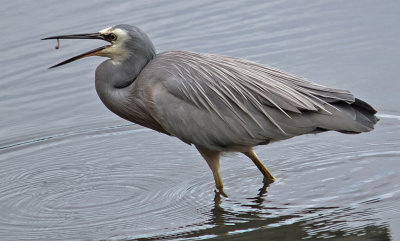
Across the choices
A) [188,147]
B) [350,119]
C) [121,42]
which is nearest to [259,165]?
[350,119]

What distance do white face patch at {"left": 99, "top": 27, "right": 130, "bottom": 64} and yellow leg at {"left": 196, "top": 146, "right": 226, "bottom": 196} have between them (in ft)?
3.27

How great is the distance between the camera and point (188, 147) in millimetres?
8289

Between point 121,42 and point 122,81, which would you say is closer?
point 121,42

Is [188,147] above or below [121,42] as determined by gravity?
below

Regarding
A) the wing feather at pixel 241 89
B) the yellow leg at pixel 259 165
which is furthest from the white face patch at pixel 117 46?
the yellow leg at pixel 259 165

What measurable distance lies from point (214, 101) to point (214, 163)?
1.71 ft

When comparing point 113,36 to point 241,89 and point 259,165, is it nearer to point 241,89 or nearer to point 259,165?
point 241,89

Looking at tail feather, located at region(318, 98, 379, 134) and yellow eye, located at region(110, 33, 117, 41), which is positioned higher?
yellow eye, located at region(110, 33, 117, 41)

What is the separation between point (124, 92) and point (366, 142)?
2.18 m

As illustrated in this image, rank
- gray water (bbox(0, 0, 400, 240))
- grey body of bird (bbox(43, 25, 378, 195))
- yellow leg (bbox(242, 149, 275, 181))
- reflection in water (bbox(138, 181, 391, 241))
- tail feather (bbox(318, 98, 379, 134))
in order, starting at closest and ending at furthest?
reflection in water (bbox(138, 181, 391, 241)) → gray water (bbox(0, 0, 400, 240)) → tail feather (bbox(318, 98, 379, 134)) → grey body of bird (bbox(43, 25, 378, 195)) → yellow leg (bbox(242, 149, 275, 181))

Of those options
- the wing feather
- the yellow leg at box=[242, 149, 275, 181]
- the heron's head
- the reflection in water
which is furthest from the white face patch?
the reflection in water

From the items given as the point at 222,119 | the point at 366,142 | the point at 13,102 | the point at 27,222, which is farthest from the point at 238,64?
the point at 13,102

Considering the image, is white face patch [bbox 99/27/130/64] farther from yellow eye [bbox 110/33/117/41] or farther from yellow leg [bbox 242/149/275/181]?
yellow leg [bbox 242/149/275/181]

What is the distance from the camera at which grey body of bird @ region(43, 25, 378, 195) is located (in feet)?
23.0
